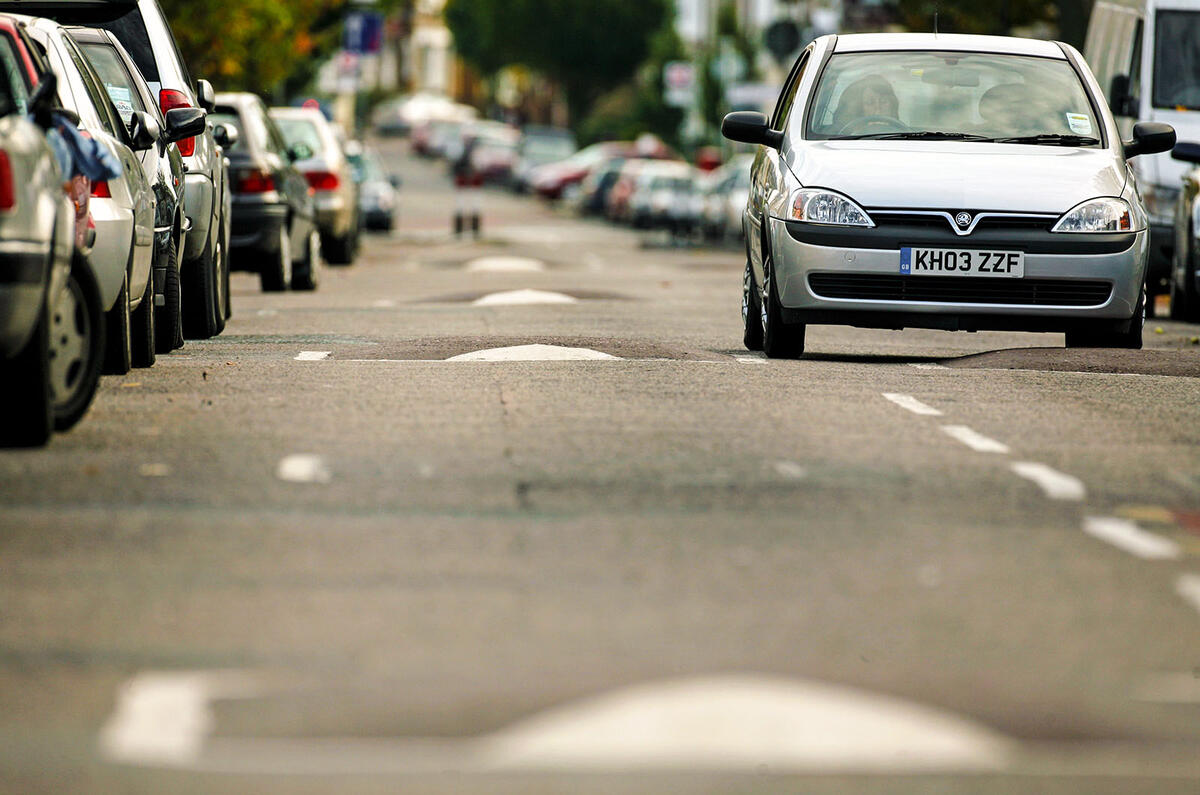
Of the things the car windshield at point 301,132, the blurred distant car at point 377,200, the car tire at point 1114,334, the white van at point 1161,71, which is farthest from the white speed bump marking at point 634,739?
the blurred distant car at point 377,200

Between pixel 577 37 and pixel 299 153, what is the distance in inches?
3137

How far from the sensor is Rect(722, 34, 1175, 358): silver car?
12.7 meters

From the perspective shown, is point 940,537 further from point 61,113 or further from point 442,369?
point 442,369

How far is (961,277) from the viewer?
12.8 m

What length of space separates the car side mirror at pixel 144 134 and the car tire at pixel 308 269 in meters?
9.82

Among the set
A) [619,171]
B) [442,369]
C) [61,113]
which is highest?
[61,113]

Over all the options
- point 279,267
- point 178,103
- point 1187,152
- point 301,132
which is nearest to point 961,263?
point 178,103

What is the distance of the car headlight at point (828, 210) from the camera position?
1269cm

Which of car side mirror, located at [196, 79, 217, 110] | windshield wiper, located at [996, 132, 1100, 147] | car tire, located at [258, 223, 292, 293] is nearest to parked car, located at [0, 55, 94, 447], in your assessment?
windshield wiper, located at [996, 132, 1100, 147]

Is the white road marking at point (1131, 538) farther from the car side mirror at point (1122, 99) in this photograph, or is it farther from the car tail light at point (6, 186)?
the car side mirror at point (1122, 99)

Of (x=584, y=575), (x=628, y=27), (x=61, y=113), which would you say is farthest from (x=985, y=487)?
(x=628, y=27)

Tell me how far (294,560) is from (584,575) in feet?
2.56

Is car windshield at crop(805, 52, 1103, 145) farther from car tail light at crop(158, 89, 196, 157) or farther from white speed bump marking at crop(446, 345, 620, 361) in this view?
car tail light at crop(158, 89, 196, 157)

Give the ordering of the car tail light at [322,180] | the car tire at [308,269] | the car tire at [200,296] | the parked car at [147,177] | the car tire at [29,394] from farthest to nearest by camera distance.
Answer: the car tail light at [322,180] → the car tire at [308,269] → the car tire at [200,296] → the parked car at [147,177] → the car tire at [29,394]
